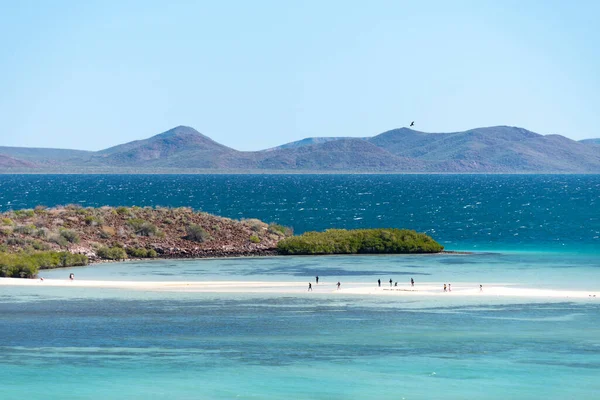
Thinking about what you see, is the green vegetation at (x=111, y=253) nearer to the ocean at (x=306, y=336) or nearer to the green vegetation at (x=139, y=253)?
the green vegetation at (x=139, y=253)

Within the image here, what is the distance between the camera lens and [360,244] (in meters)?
75.4

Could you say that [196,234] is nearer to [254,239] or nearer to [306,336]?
[254,239]

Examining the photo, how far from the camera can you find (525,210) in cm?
13688

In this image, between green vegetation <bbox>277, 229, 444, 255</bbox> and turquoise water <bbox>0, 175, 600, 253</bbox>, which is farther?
turquoise water <bbox>0, 175, 600, 253</bbox>

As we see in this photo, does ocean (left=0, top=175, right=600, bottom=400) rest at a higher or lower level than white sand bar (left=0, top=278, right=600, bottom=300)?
lower

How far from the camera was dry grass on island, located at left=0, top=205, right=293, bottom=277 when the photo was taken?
66938 millimetres

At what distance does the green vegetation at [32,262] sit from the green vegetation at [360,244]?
50.3 feet

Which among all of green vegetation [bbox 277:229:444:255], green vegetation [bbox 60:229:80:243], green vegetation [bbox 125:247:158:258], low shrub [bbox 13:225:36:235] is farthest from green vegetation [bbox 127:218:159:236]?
green vegetation [bbox 277:229:444:255]

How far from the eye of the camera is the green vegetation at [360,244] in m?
74.8

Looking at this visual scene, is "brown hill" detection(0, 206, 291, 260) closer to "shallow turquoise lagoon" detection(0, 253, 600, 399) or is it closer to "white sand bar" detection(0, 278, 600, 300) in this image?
"shallow turquoise lagoon" detection(0, 253, 600, 399)

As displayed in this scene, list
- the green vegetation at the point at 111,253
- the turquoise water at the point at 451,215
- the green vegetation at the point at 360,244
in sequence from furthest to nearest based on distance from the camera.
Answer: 1. the turquoise water at the point at 451,215
2. the green vegetation at the point at 360,244
3. the green vegetation at the point at 111,253

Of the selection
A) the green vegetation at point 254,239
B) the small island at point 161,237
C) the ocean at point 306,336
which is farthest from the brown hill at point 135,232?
the ocean at point 306,336

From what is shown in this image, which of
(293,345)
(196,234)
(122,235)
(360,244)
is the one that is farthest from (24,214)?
(293,345)

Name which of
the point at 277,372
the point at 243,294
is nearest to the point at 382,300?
the point at 243,294
